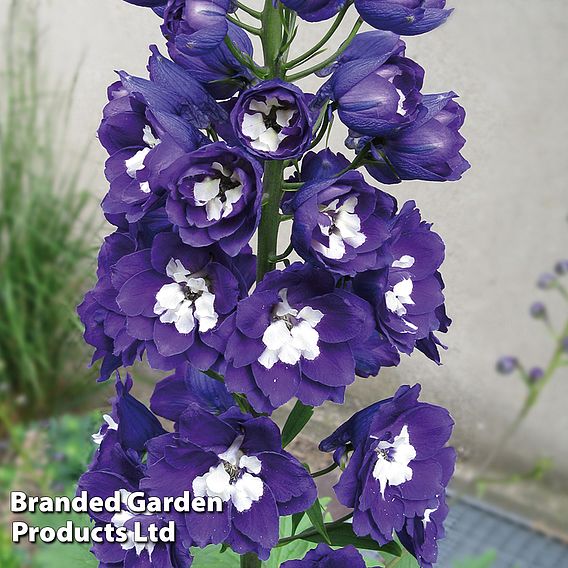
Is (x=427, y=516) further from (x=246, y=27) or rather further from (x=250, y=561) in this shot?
(x=246, y=27)

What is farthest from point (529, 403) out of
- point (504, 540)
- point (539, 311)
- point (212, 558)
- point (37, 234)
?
point (37, 234)

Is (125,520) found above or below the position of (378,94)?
below

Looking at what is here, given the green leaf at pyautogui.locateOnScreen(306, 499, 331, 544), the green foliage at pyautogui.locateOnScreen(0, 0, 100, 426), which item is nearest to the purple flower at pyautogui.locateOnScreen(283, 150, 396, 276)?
the green leaf at pyautogui.locateOnScreen(306, 499, 331, 544)

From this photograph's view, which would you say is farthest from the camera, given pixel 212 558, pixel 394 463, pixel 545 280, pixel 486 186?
pixel 545 280

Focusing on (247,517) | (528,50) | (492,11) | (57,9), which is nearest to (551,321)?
(528,50)

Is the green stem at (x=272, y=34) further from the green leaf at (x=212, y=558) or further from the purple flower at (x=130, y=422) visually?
the green leaf at (x=212, y=558)

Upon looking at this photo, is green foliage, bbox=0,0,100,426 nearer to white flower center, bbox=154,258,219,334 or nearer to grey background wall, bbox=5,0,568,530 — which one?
grey background wall, bbox=5,0,568,530

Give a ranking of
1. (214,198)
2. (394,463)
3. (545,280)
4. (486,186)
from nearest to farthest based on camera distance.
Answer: (214,198) < (394,463) < (486,186) < (545,280)
